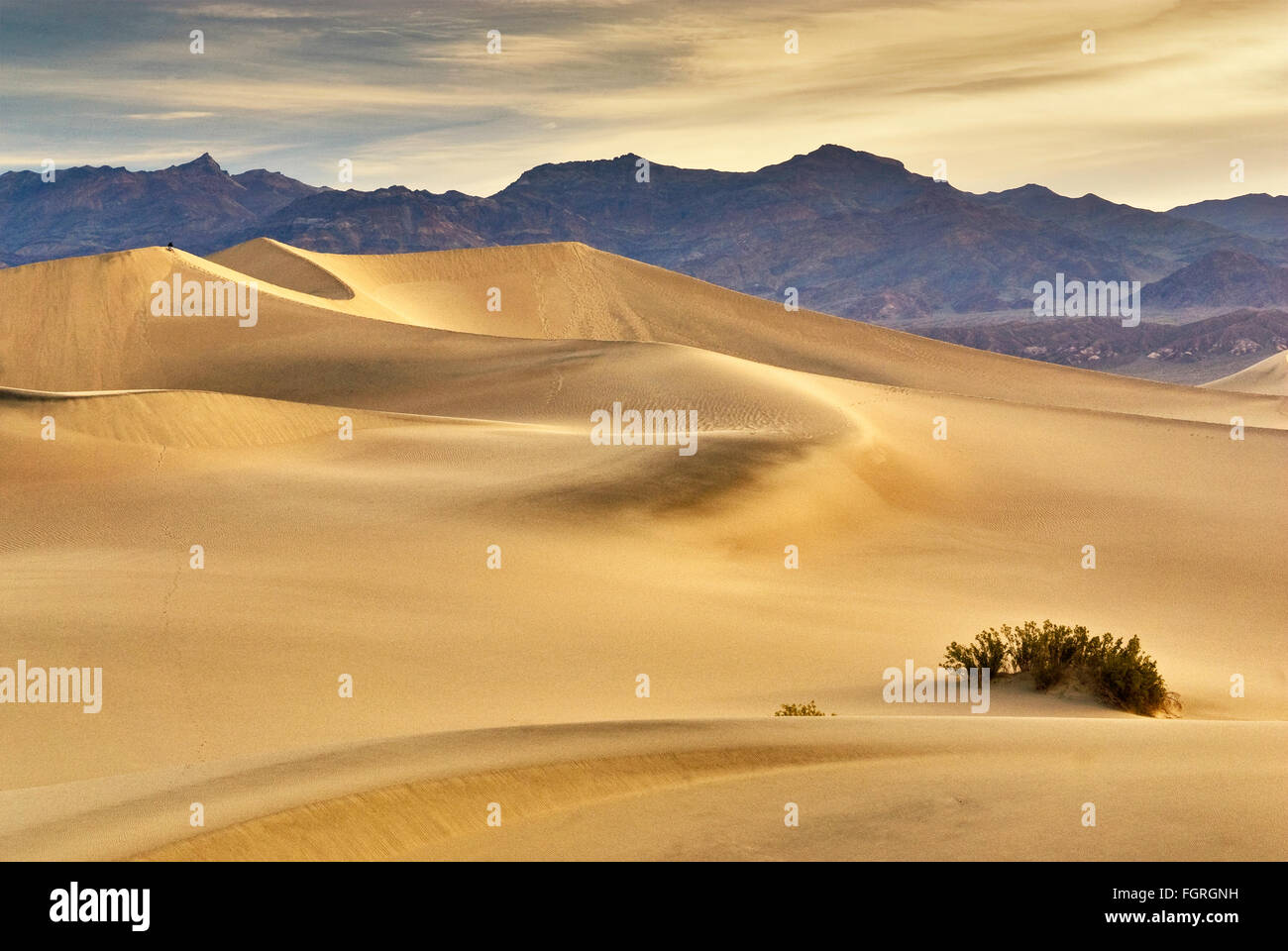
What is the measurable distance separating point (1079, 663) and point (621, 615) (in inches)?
192

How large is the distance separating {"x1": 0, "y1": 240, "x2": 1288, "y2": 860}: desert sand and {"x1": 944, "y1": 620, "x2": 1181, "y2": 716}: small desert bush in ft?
2.17

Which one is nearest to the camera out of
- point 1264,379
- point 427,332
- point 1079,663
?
point 1079,663

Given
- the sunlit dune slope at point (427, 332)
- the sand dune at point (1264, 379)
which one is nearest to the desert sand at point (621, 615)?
the sunlit dune slope at point (427, 332)

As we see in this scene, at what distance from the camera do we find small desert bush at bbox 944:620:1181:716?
38.2 feet

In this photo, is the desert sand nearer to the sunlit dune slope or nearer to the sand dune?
the sunlit dune slope

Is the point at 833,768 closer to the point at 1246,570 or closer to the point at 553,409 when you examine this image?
the point at 1246,570

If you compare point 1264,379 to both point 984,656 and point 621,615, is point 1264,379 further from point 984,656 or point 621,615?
point 621,615

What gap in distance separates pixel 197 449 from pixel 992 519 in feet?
45.6

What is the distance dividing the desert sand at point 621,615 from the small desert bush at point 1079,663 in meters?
0.66

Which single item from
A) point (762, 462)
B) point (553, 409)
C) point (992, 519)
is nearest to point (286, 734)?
point (762, 462)

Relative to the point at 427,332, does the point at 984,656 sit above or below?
below

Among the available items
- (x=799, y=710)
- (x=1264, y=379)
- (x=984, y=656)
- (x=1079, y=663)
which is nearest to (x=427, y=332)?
(x=984, y=656)

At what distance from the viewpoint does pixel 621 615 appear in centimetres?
1435

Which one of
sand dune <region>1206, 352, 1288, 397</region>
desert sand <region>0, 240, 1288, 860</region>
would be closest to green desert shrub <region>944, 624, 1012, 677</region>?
desert sand <region>0, 240, 1288, 860</region>
